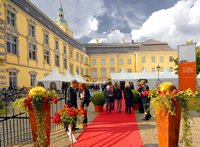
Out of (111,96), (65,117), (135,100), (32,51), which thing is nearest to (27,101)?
(65,117)

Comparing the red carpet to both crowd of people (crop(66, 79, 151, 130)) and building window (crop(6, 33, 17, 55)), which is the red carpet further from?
building window (crop(6, 33, 17, 55))

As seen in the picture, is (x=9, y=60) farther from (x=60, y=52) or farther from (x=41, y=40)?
(x=60, y=52)

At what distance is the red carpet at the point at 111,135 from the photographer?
6.00 metres

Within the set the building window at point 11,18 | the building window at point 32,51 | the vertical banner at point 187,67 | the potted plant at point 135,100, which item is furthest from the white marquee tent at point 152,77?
the potted plant at point 135,100

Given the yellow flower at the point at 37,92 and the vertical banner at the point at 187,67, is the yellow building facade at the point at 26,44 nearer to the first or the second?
the vertical banner at the point at 187,67

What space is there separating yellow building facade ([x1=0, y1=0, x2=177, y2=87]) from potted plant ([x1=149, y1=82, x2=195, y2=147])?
56.0 ft

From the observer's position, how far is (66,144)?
604 centimetres

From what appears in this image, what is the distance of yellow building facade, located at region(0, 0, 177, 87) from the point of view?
69.5 feet

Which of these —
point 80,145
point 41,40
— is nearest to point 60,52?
point 41,40

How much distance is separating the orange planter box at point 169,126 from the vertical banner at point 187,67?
12498 mm

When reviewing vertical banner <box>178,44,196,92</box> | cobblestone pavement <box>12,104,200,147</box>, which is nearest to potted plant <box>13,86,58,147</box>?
cobblestone pavement <box>12,104,200,147</box>

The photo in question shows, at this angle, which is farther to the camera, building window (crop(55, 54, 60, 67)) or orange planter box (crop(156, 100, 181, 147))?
building window (crop(55, 54, 60, 67))

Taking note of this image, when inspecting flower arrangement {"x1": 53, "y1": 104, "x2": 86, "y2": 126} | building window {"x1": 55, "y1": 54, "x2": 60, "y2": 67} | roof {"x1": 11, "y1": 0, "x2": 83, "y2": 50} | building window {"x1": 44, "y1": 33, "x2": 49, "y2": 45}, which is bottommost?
flower arrangement {"x1": 53, "y1": 104, "x2": 86, "y2": 126}

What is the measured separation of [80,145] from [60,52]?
33841mm
